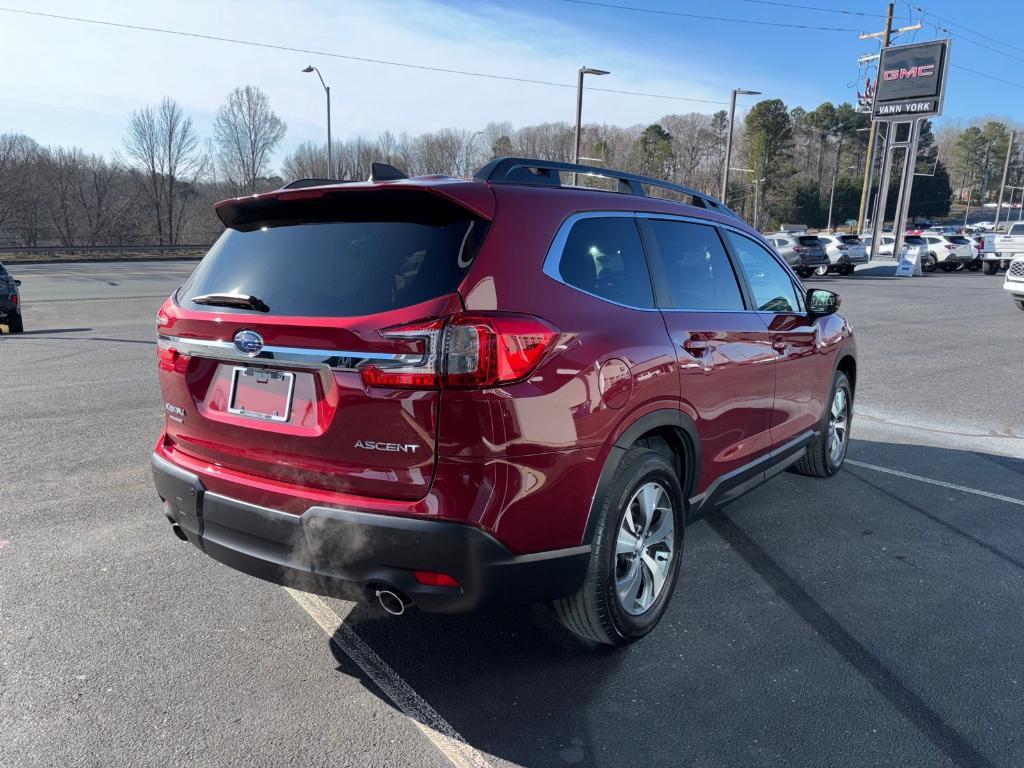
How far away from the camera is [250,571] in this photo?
9.00 feet

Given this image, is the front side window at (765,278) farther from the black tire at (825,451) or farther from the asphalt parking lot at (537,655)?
the asphalt parking lot at (537,655)

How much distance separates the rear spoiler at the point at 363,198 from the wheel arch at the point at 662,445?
38.7 inches

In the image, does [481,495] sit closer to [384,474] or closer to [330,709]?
[384,474]

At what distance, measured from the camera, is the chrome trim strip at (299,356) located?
7.85 ft

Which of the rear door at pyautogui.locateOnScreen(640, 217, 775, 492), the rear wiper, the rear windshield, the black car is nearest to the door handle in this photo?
the rear door at pyautogui.locateOnScreen(640, 217, 775, 492)

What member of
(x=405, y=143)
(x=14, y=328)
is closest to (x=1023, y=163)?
(x=405, y=143)

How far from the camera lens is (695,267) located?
3609mm

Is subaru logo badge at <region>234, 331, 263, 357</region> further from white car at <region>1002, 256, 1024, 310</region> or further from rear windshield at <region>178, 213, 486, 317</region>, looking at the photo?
white car at <region>1002, 256, 1024, 310</region>

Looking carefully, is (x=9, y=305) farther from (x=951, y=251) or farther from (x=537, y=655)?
(x=951, y=251)

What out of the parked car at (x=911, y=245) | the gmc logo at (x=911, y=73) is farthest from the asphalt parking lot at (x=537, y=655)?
the gmc logo at (x=911, y=73)

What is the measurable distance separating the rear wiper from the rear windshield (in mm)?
13

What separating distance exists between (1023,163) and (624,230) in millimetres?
165665

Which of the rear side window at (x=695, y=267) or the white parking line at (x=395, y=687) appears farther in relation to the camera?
the rear side window at (x=695, y=267)

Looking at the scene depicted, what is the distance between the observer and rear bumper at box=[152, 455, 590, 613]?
2395mm
